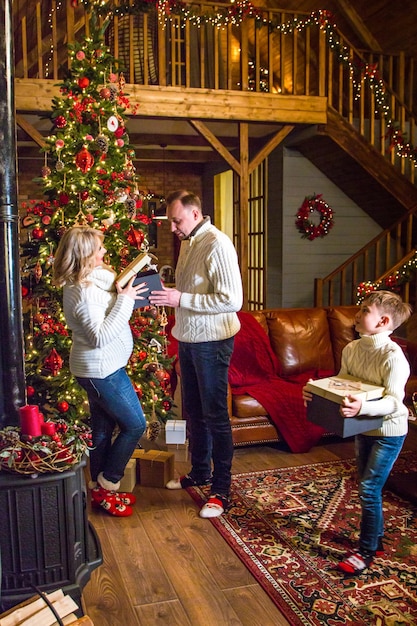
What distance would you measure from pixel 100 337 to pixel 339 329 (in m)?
2.54

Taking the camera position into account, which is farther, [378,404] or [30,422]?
[378,404]

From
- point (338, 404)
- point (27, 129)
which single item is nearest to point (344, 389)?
point (338, 404)

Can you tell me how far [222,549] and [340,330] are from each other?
2.40 meters

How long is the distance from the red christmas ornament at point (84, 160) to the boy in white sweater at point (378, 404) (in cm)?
210

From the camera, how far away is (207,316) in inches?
118

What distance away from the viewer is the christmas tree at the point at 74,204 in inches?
152

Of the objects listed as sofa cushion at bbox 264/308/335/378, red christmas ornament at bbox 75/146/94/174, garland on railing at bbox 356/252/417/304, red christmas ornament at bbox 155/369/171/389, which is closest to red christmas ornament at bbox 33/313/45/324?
red christmas ornament at bbox 155/369/171/389

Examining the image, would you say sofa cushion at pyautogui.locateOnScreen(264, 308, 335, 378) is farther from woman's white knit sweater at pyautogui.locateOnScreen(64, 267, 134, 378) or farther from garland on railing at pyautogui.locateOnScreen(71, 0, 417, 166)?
garland on railing at pyautogui.locateOnScreen(71, 0, 417, 166)

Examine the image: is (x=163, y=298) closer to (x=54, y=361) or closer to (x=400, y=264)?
(x=54, y=361)

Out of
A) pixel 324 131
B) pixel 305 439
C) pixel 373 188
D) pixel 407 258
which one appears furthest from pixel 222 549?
pixel 373 188

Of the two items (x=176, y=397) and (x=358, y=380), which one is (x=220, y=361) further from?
(x=176, y=397)

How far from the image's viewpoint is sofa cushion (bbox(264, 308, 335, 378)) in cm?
455

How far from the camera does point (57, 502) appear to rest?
7.29 feet

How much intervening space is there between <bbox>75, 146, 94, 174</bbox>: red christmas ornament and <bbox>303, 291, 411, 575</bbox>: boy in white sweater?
82.7 inches
